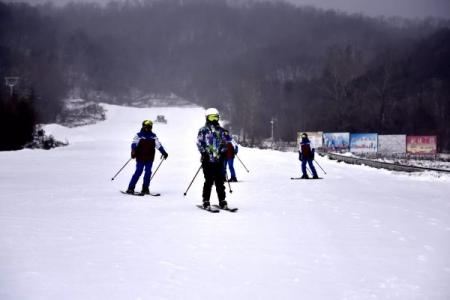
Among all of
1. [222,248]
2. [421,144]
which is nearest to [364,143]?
[421,144]

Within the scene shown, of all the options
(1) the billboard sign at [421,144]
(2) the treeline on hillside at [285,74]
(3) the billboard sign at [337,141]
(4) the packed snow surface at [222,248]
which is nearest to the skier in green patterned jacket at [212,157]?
(4) the packed snow surface at [222,248]

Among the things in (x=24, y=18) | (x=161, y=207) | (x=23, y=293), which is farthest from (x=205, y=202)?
(x=24, y=18)

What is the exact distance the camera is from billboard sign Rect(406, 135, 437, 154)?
34.8m

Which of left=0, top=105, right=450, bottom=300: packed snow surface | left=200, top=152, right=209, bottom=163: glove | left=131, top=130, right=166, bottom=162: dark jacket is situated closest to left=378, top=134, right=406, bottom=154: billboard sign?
left=0, top=105, right=450, bottom=300: packed snow surface

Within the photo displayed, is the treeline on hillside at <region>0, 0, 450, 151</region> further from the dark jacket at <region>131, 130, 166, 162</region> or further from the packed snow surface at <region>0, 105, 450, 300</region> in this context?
the packed snow surface at <region>0, 105, 450, 300</region>

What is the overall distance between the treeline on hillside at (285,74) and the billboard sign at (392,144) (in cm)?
1811

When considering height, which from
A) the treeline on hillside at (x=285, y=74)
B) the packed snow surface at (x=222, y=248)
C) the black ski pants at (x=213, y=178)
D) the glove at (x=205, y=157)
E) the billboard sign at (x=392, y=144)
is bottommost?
the packed snow surface at (x=222, y=248)

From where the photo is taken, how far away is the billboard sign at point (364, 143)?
3666cm

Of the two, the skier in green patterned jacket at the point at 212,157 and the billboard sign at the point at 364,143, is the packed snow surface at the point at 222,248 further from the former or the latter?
the billboard sign at the point at 364,143

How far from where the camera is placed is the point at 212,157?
26.3ft

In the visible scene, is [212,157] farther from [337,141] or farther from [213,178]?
[337,141]

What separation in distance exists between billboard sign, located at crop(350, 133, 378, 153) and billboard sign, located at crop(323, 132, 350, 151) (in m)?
0.49

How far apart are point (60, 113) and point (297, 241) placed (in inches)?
3375

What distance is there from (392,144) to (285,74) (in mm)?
107255
